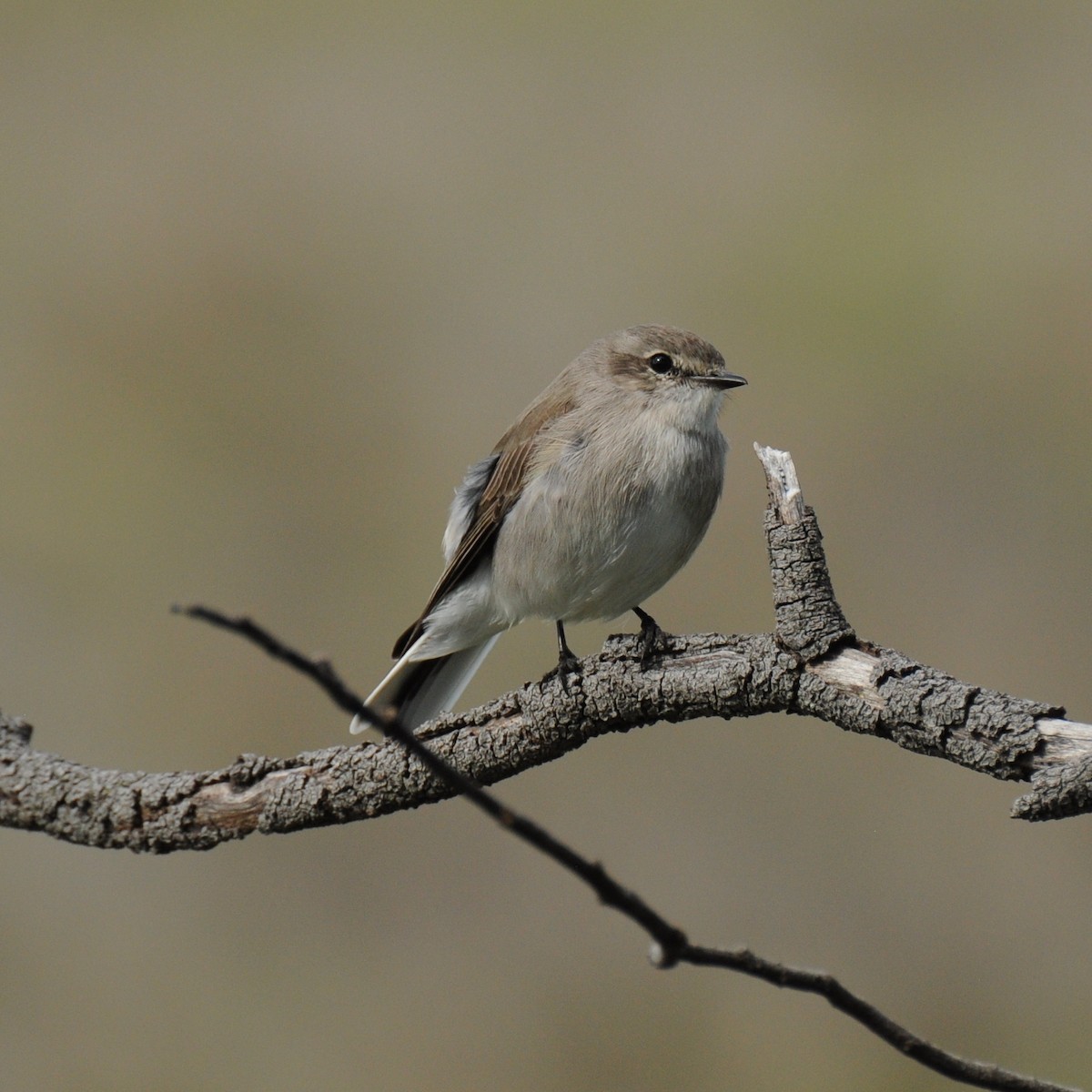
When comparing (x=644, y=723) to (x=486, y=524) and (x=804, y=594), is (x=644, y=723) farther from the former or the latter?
(x=486, y=524)

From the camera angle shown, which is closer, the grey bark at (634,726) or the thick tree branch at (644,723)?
the thick tree branch at (644,723)

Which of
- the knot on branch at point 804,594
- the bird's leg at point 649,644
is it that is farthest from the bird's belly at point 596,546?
the knot on branch at point 804,594

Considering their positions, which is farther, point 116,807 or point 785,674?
point 116,807

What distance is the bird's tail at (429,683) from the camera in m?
3.89

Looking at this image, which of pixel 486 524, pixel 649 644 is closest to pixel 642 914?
pixel 649 644

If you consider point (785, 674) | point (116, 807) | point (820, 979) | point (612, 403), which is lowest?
point (116, 807)

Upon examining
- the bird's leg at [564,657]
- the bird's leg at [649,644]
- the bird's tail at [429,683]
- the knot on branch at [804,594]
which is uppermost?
the knot on branch at [804,594]

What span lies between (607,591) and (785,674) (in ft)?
4.36

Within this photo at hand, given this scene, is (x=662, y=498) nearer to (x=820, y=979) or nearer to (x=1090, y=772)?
(x=1090, y=772)

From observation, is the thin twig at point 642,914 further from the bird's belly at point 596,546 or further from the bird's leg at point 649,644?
the bird's belly at point 596,546

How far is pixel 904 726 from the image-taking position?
213 centimetres

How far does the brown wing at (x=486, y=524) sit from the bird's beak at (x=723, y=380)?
565 mm

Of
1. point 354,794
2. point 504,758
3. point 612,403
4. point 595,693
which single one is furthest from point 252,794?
point 612,403

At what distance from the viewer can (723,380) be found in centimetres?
375
